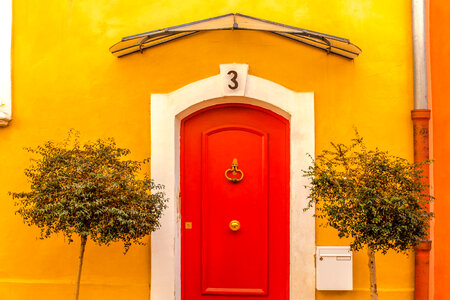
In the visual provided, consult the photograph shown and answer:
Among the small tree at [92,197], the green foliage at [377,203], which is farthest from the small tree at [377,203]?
the small tree at [92,197]

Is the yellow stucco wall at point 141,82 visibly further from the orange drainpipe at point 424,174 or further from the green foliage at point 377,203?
the green foliage at point 377,203

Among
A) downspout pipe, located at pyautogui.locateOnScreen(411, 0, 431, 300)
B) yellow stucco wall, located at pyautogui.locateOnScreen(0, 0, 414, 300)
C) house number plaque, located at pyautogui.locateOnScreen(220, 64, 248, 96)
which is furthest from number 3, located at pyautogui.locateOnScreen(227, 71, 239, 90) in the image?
downspout pipe, located at pyautogui.locateOnScreen(411, 0, 431, 300)

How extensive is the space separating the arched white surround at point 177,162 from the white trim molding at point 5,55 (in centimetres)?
165

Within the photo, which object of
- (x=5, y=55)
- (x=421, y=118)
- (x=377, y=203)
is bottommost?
(x=377, y=203)

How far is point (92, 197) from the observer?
431 centimetres

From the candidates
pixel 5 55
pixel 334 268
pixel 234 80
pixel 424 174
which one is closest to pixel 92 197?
pixel 234 80

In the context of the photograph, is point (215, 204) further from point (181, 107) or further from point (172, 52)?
point (172, 52)

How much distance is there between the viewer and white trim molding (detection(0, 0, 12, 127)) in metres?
5.48

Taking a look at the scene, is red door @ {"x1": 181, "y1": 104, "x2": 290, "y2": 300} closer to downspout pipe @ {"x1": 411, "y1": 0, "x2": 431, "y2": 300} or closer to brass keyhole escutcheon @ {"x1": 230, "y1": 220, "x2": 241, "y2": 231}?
brass keyhole escutcheon @ {"x1": 230, "y1": 220, "x2": 241, "y2": 231}

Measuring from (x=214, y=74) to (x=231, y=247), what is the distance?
1917 millimetres

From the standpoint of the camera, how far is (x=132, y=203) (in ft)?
14.6

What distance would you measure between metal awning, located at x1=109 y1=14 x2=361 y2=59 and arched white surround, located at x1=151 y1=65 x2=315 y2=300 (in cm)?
56

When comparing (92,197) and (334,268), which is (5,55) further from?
(334,268)

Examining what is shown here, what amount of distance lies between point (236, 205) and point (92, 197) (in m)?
1.72
